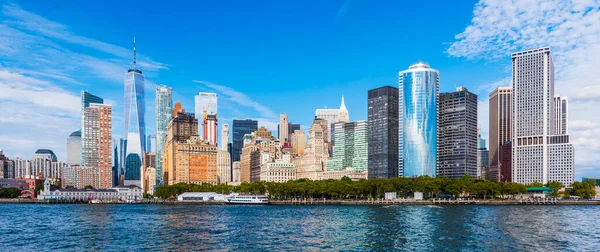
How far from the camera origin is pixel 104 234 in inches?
3209

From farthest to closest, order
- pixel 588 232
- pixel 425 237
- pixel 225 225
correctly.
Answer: pixel 225 225, pixel 588 232, pixel 425 237

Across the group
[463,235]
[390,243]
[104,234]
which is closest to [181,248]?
[104,234]

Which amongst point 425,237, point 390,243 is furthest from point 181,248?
point 425,237

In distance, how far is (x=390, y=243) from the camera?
70.6m

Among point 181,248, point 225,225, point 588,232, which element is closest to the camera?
point 181,248

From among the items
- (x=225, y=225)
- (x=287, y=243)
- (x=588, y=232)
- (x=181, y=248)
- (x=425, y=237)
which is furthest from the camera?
(x=225, y=225)

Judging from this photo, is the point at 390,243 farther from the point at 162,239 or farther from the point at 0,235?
the point at 0,235

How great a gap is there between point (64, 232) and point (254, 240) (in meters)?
35.0

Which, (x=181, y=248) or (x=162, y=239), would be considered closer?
(x=181, y=248)

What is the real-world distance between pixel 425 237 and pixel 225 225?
39.2 meters

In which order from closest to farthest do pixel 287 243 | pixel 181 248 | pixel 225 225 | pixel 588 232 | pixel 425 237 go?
pixel 181 248 → pixel 287 243 → pixel 425 237 → pixel 588 232 → pixel 225 225

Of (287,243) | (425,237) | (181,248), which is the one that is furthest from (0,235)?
(425,237)

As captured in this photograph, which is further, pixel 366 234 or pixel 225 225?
pixel 225 225

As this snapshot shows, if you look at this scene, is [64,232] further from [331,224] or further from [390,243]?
[390,243]
